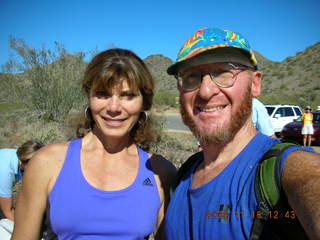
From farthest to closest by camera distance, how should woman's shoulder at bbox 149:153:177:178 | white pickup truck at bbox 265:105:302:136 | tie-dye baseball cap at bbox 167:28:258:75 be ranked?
1. white pickup truck at bbox 265:105:302:136
2. woman's shoulder at bbox 149:153:177:178
3. tie-dye baseball cap at bbox 167:28:258:75

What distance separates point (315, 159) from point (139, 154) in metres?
1.27

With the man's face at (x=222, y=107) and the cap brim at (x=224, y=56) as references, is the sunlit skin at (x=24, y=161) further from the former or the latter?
the cap brim at (x=224, y=56)

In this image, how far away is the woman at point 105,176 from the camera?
1684 millimetres

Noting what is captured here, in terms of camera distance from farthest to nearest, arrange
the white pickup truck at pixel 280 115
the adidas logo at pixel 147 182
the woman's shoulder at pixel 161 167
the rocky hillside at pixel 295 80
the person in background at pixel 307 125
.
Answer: the rocky hillside at pixel 295 80
the white pickup truck at pixel 280 115
the person in background at pixel 307 125
the woman's shoulder at pixel 161 167
the adidas logo at pixel 147 182

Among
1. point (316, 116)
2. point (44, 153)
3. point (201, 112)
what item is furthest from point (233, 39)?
point (316, 116)

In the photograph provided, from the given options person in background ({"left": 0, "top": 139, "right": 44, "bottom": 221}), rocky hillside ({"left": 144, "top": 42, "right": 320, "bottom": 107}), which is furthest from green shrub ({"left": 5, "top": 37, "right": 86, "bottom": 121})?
rocky hillside ({"left": 144, "top": 42, "right": 320, "bottom": 107})

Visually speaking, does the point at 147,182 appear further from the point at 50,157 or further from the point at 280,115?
the point at 280,115

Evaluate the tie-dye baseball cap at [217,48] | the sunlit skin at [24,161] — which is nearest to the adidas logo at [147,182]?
the tie-dye baseball cap at [217,48]

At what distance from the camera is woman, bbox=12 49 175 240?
66.3 inches

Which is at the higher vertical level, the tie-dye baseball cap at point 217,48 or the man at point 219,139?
the tie-dye baseball cap at point 217,48

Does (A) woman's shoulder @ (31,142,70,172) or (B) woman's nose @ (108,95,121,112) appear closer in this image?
(A) woman's shoulder @ (31,142,70,172)

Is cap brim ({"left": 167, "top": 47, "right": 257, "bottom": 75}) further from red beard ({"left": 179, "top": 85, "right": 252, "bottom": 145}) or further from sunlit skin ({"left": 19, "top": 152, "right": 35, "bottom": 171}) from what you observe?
sunlit skin ({"left": 19, "top": 152, "right": 35, "bottom": 171})

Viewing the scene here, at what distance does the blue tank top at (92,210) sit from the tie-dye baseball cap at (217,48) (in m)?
0.91
